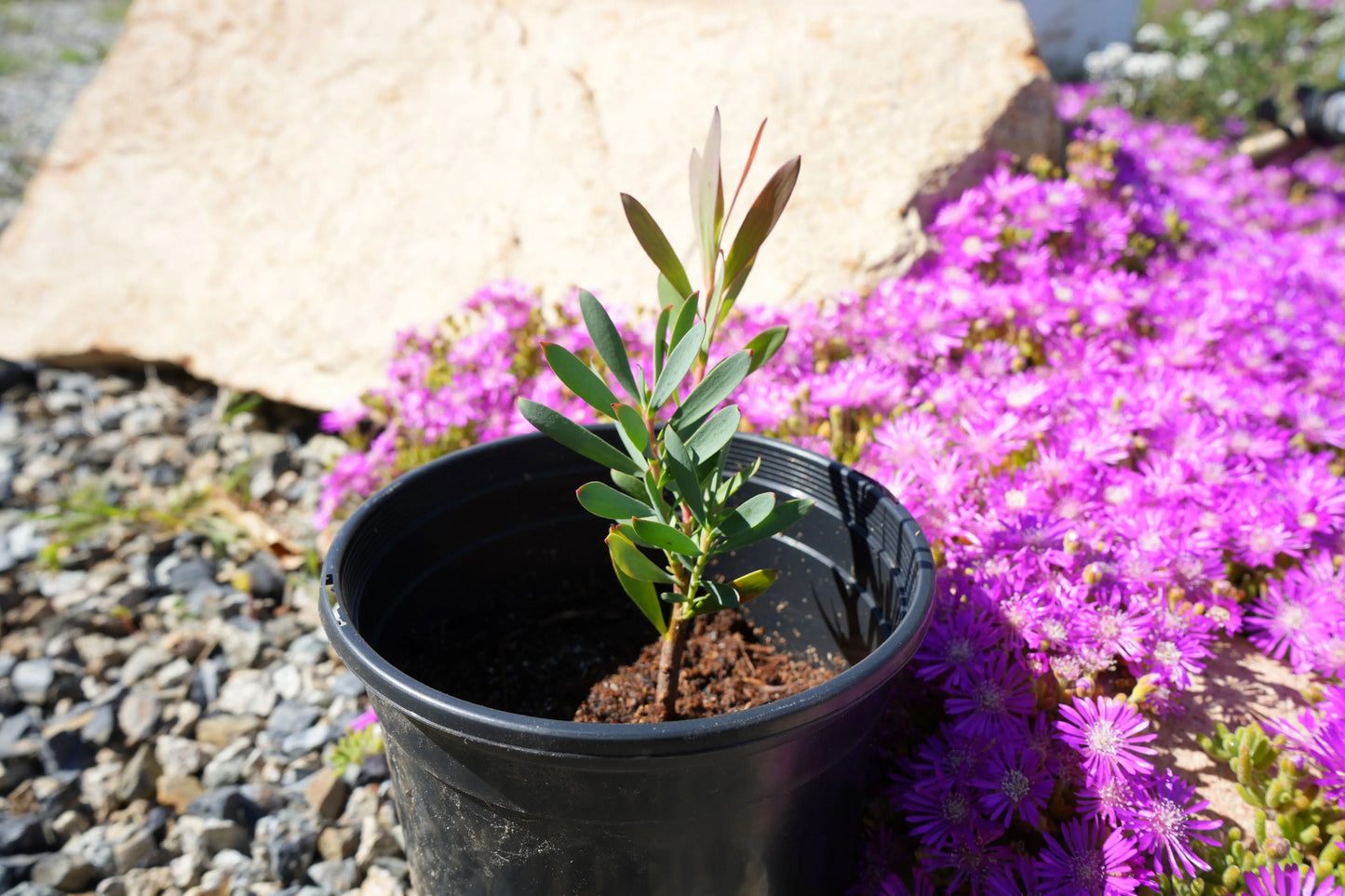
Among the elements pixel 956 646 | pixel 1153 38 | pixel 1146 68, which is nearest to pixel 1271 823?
pixel 956 646

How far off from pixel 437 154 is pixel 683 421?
2.24m

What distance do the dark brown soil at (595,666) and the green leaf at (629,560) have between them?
0.33 metres

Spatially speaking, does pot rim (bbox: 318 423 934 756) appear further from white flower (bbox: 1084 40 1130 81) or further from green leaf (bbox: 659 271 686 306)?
white flower (bbox: 1084 40 1130 81)

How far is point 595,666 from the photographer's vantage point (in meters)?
1.51

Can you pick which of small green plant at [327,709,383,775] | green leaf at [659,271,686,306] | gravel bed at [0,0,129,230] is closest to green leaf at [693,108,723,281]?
green leaf at [659,271,686,306]

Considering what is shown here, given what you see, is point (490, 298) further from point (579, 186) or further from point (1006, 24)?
point (1006, 24)

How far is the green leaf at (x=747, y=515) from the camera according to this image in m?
1.09

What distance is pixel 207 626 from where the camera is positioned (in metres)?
2.22

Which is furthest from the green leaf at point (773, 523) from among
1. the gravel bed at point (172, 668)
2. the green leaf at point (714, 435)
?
the gravel bed at point (172, 668)

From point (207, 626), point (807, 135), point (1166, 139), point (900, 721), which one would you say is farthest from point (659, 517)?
point (1166, 139)

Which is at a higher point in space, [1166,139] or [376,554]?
[376,554]

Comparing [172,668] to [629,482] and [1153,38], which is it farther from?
[1153,38]

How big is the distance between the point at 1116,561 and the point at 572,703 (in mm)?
913

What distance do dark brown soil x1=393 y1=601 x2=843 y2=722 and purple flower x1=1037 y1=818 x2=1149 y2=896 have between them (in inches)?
15.3
